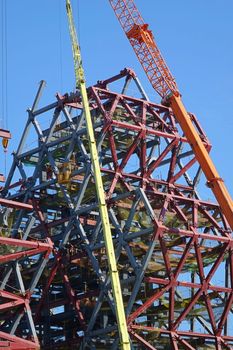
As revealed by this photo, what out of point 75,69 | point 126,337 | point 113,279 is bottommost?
point 126,337

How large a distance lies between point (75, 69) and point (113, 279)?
120 feet

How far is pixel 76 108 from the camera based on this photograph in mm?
116938

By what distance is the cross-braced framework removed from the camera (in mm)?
101500

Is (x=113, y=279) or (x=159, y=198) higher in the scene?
(x=159, y=198)

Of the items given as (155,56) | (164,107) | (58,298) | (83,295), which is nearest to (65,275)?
(83,295)

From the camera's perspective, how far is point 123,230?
334 feet

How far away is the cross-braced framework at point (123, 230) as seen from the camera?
102 meters

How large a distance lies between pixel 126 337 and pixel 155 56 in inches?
2086

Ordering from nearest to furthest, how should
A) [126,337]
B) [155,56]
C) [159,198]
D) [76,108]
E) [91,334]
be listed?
[126,337], [91,334], [159,198], [76,108], [155,56]

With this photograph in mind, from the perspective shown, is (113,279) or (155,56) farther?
(155,56)

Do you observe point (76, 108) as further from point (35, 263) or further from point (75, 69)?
point (35, 263)

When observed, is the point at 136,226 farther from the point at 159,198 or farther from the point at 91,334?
the point at 91,334

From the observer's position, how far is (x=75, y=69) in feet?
394

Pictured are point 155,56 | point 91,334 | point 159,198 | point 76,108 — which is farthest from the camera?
point 155,56
